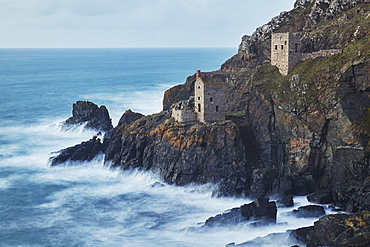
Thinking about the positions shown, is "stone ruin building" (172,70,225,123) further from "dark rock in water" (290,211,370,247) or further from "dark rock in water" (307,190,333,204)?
"dark rock in water" (290,211,370,247)

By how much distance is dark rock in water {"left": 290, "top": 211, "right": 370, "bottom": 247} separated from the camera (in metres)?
40.9

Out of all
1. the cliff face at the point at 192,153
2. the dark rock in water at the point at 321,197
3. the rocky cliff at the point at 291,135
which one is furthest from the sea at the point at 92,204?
the rocky cliff at the point at 291,135

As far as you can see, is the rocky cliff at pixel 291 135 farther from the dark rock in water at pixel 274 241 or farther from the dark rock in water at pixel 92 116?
the dark rock in water at pixel 92 116

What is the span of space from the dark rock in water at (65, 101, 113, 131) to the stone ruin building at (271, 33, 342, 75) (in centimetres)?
3832

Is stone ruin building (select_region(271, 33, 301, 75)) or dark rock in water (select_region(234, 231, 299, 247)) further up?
stone ruin building (select_region(271, 33, 301, 75))

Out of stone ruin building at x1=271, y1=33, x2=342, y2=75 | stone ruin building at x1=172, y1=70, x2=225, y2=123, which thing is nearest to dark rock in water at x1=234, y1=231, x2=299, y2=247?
stone ruin building at x1=172, y1=70, x2=225, y2=123

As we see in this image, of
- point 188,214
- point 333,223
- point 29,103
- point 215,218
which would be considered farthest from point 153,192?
point 29,103

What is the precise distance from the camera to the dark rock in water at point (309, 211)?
165 feet

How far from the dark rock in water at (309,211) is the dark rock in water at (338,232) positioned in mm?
5562

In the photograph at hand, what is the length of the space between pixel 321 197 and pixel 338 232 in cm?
1129

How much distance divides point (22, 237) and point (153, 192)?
711 inches

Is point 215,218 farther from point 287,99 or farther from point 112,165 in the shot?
point 112,165

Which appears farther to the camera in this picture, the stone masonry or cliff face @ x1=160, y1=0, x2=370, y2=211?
the stone masonry

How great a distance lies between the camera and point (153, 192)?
202ft
